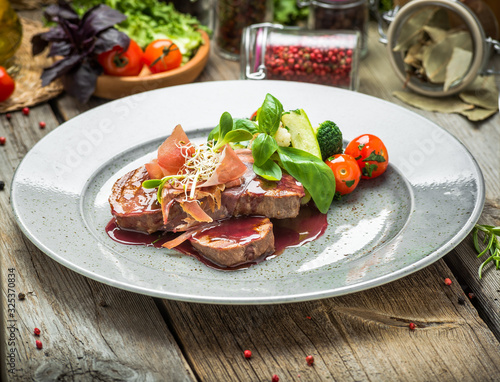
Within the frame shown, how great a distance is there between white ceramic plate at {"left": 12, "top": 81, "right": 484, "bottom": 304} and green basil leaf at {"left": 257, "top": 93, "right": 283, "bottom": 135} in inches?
20.0

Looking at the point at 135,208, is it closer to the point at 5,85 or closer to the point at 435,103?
the point at 5,85

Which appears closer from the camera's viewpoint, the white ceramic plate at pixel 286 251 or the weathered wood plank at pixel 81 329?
the weathered wood plank at pixel 81 329

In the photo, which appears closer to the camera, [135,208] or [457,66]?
[135,208]

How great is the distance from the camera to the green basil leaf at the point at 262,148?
8.29ft

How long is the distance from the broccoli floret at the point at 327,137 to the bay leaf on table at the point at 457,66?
1260mm

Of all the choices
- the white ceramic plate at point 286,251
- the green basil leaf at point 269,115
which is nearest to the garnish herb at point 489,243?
the white ceramic plate at point 286,251

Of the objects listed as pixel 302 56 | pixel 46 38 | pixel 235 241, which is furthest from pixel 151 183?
pixel 46 38

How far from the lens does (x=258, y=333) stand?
7.18 ft

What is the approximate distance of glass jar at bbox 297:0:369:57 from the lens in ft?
13.4

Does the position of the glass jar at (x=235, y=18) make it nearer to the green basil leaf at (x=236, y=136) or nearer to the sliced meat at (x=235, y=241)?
the green basil leaf at (x=236, y=136)

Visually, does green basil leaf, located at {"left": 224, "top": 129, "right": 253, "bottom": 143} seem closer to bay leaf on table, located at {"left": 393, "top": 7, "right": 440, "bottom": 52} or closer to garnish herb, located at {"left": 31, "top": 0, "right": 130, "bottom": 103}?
garnish herb, located at {"left": 31, "top": 0, "right": 130, "bottom": 103}

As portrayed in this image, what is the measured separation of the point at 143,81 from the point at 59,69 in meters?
0.54

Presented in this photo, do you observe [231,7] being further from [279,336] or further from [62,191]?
[279,336]

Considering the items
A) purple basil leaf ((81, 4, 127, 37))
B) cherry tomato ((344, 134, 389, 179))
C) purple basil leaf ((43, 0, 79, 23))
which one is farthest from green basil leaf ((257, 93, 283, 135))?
purple basil leaf ((43, 0, 79, 23))
